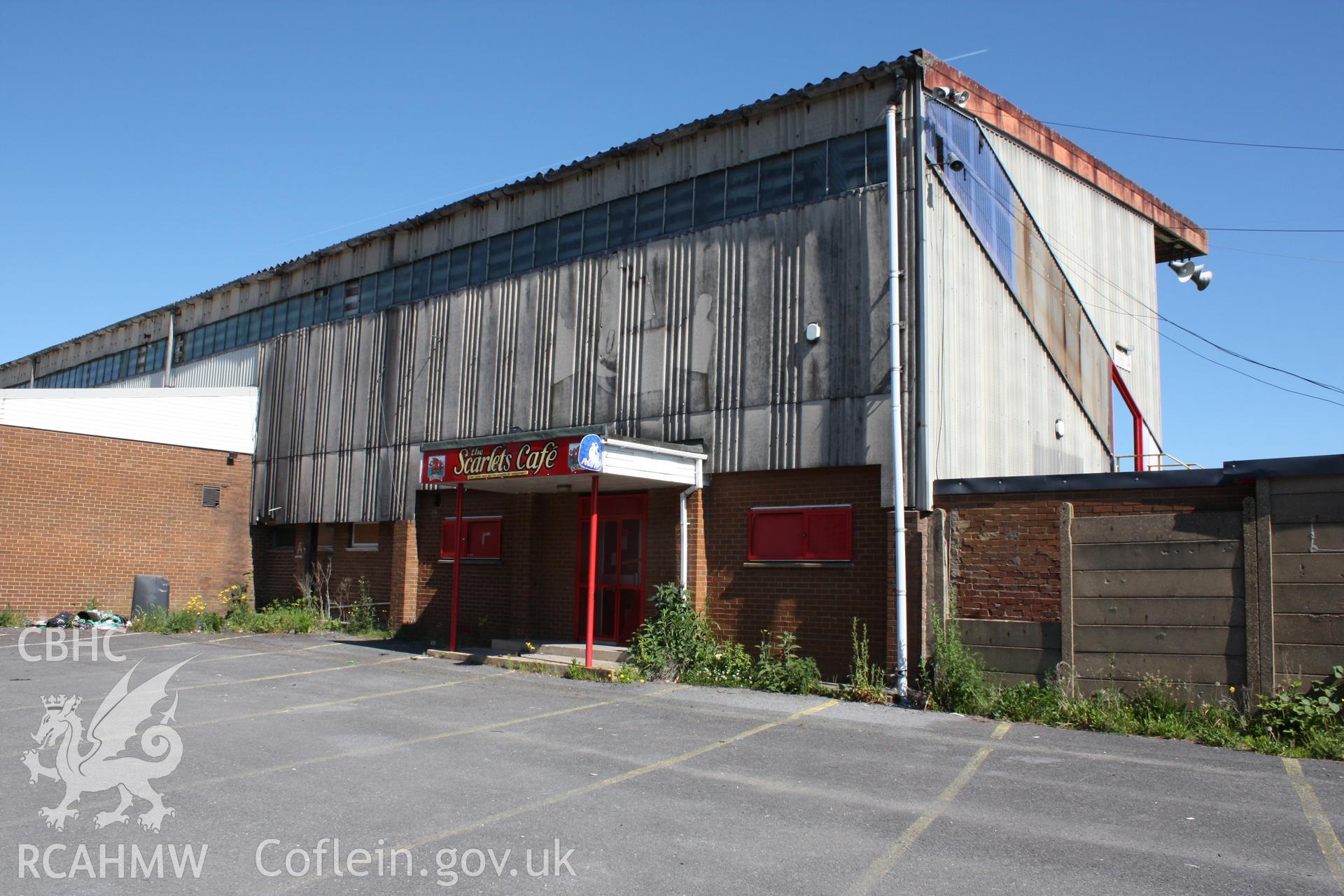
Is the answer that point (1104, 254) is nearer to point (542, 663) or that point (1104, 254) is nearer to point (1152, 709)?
point (1152, 709)

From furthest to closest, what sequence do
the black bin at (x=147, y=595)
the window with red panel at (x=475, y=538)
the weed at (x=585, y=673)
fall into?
the black bin at (x=147, y=595) < the window with red panel at (x=475, y=538) < the weed at (x=585, y=673)

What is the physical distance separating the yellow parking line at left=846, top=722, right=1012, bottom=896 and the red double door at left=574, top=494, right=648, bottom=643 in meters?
6.94

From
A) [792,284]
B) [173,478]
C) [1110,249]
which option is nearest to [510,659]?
[792,284]

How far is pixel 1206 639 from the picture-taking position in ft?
34.0

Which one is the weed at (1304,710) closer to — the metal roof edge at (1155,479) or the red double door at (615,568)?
the metal roof edge at (1155,479)

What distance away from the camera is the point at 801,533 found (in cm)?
1344

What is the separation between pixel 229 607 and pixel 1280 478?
21202mm

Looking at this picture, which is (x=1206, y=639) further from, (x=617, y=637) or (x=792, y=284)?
(x=617, y=637)

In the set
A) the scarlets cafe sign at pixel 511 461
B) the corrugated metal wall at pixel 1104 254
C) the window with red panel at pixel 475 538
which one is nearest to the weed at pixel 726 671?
the scarlets cafe sign at pixel 511 461

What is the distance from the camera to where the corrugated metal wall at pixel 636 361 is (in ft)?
43.5

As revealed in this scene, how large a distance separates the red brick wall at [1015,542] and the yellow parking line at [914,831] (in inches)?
104

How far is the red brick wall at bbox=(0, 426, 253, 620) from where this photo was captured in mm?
20172

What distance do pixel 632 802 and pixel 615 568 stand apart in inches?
334
